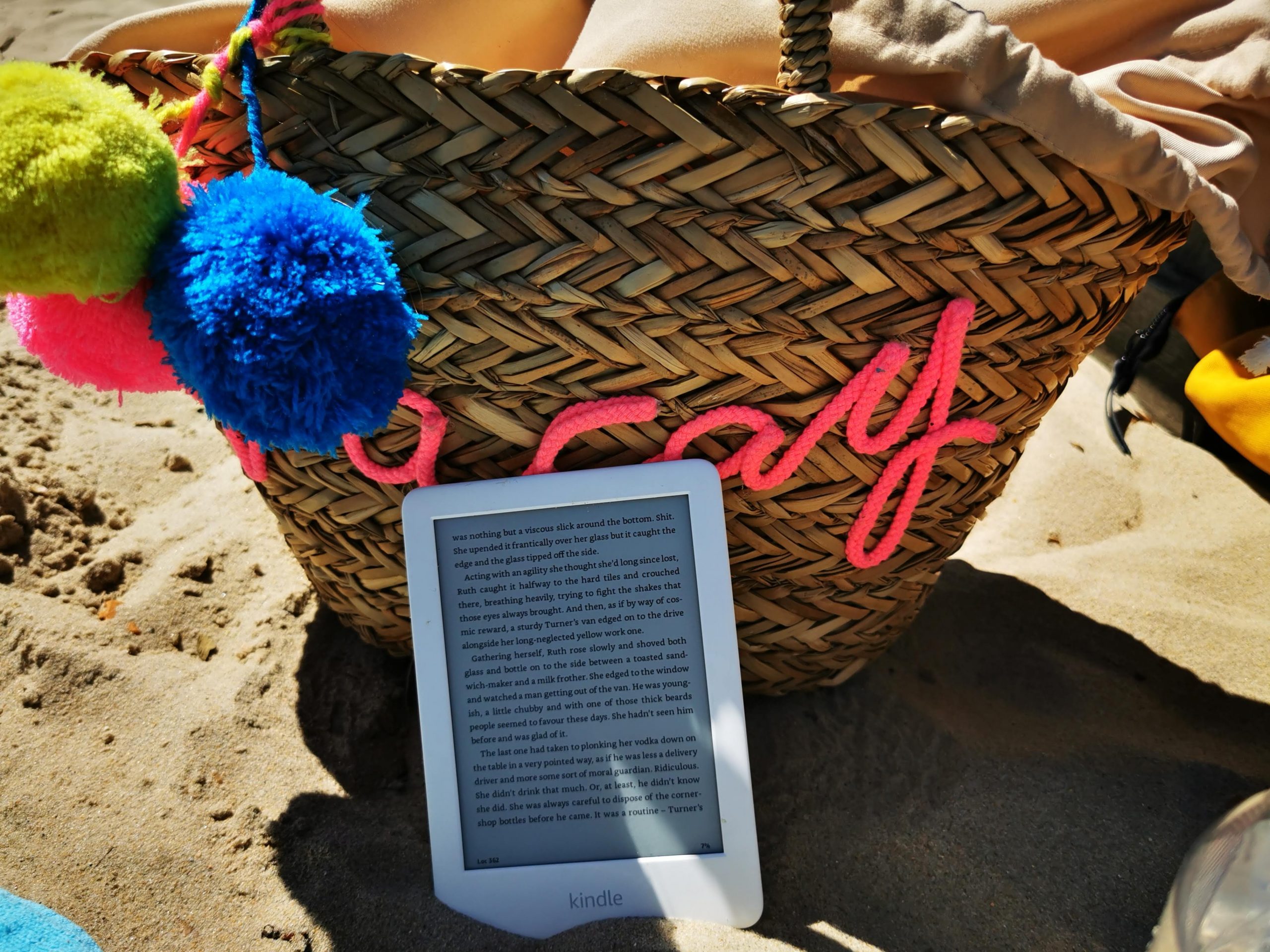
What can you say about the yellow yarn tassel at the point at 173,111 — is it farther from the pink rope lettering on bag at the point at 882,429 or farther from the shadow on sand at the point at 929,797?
the shadow on sand at the point at 929,797

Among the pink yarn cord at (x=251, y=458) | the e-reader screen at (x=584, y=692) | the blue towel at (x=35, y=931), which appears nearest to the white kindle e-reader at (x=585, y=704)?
the e-reader screen at (x=584, y=692)

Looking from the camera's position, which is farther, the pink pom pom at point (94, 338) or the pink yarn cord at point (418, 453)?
the pink yarn cord at point (418, 453)

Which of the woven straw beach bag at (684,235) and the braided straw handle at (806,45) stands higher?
the braided straw handle at (806,45)

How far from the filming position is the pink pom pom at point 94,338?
700 millimetres

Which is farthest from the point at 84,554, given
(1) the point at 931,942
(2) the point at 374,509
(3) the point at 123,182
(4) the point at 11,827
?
(1) the point at 931,942

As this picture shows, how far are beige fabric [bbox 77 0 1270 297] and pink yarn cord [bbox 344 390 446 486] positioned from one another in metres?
0.38

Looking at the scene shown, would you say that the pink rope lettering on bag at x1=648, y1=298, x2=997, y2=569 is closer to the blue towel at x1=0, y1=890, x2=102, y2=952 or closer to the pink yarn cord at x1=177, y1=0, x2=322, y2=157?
the pink yarn cord at x1=177, y1=0, x2=322, y2=157

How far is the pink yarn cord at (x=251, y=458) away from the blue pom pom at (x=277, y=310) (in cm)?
28

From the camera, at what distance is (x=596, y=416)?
33.2 inches

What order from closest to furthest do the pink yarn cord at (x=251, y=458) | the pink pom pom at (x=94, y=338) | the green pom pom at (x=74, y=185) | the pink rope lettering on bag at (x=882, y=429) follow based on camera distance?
1. the green pom pom at (x=74, y=185)
2. the pink pom pom at (x=94, y=338)
3. the pink rope lettering on bag at (x=882, y=429)
4. the pink yarn cord at (x=251, y=458)

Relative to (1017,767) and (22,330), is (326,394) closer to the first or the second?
(22,330)

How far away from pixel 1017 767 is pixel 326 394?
2.90 ft

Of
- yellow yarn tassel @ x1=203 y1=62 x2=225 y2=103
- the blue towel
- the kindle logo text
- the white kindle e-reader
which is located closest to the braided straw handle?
the white kindle e-reader

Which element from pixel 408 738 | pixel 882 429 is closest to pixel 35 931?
pixel 408 738
